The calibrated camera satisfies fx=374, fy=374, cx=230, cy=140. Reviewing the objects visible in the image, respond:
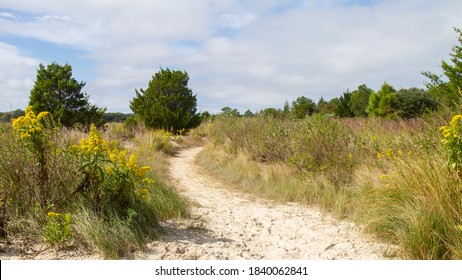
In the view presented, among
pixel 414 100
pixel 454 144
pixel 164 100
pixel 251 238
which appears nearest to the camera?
pixel 454 144

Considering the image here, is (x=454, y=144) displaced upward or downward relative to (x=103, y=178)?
upward

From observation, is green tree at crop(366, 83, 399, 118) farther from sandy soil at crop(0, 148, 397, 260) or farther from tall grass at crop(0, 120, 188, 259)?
tall grass at crop(0, 120, 188, 259)

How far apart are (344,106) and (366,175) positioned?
3458cm

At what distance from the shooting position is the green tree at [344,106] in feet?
125

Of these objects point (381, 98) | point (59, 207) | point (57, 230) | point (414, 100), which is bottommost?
point (57, 230)

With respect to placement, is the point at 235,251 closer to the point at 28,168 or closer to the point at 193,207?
the point at 193,207

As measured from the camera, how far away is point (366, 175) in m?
6.05

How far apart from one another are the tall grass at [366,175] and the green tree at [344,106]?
27883 mm

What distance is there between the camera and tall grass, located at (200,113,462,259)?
12.7 feet

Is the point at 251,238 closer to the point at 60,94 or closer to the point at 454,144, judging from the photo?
the point at 454,144

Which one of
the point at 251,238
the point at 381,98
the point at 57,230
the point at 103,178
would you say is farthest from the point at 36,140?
the point at 381,98

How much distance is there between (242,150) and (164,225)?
19.9 feet

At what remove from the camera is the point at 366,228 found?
4574 mm

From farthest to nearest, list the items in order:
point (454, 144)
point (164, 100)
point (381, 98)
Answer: point (381, 98) < point (164, 100) < point (454, 144)
